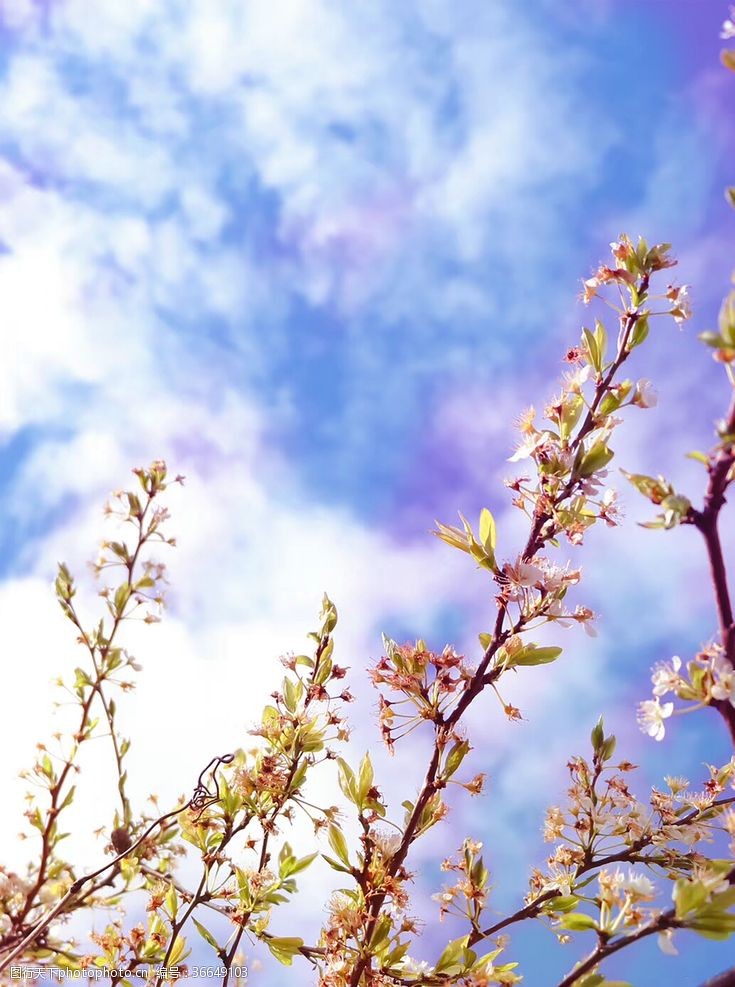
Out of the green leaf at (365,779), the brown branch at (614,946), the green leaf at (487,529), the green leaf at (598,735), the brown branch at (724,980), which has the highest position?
the green leaf at (487,529)

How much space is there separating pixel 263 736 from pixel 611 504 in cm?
61

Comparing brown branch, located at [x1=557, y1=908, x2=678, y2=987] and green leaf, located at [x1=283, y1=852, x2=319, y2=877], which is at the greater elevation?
green leaf, located at [x1=283, y1=852, x2=319, y2=877]

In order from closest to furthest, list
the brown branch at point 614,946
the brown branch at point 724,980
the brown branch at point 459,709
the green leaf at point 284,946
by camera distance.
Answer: the brown branch at point 724,980 → the brown branch at point 614,946 → the brown branch at point 459,709 → the green leaf at point 284,946

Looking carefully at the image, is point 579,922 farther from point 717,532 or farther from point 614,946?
point 717,532

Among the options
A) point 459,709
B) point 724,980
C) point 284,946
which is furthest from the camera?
point 284,946

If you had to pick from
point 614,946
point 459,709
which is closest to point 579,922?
point 614,946

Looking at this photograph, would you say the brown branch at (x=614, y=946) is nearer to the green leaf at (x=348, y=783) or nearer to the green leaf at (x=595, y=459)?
the green leaf at (x=348, y=783)

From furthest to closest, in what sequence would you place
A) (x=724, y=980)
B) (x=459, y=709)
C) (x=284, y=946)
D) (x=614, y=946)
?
(x=284, y=946)
(x=459, y=709)
(x=614, y=946)
(x=724, y=980)

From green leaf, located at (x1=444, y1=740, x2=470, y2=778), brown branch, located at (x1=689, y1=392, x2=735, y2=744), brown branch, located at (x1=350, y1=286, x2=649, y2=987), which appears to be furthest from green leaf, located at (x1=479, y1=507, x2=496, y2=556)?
brown branch, located at (x1=689, y1=392, x2=735, y2=744)

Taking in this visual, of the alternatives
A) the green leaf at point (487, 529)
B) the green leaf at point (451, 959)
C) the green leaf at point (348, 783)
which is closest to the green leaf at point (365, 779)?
the green leaf at point (348, 783)

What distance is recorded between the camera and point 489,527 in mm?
1147

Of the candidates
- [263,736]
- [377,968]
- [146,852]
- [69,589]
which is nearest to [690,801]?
[377,968]

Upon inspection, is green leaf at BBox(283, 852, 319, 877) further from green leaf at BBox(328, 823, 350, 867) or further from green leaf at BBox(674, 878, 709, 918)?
green leaf at BBox(674, 878, 709, 918)

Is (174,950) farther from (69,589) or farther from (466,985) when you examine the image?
(69,589)
